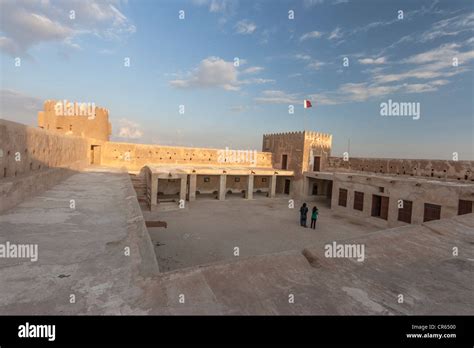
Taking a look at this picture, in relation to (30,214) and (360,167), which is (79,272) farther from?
(360,167)

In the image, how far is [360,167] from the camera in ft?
68.7

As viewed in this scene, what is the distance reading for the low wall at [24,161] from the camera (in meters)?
4.65

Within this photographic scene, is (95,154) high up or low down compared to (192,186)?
up

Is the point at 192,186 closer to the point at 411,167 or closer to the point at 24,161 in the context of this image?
the point at 24,161

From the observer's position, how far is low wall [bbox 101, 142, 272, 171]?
2109 cm

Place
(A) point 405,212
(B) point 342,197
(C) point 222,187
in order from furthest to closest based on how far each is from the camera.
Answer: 1. (C) point 222,187
2. (B) point 342,197
3. (A) point 405,212

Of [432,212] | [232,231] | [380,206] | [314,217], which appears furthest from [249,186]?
[432,212]

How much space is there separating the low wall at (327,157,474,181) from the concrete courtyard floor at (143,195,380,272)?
185 inches

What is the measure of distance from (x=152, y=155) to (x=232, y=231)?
1281 cm

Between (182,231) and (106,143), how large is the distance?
12.3m

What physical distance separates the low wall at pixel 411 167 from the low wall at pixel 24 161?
19.0m

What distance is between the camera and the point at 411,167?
56.0 feet

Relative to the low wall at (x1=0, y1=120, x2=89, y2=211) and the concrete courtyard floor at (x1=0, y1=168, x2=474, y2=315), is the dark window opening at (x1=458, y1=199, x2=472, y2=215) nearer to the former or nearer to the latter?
the concrete courtyard floor at (x1=0, y1=168, x2=474, y2=315)

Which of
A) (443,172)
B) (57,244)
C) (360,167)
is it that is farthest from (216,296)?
(360,167)
